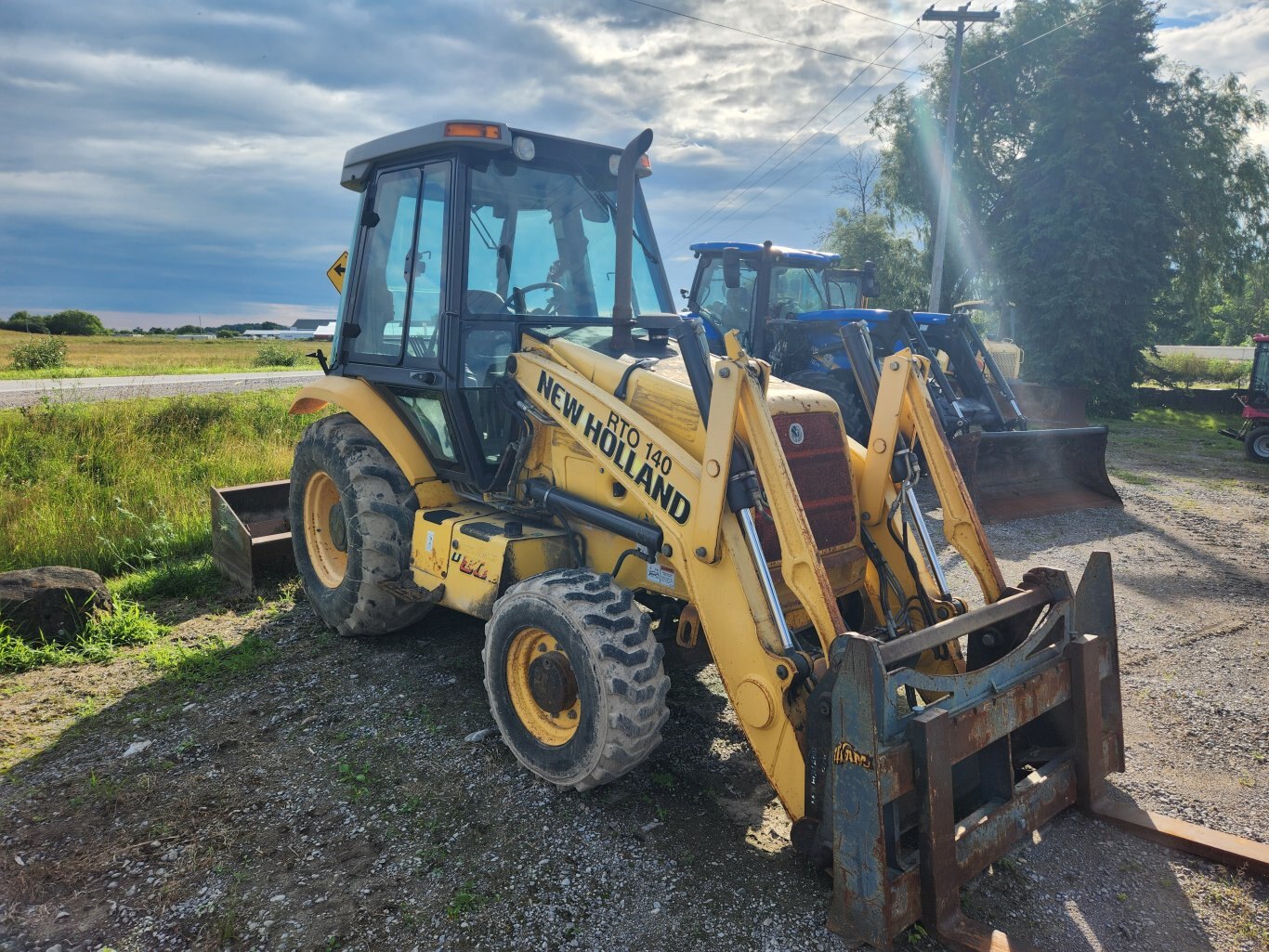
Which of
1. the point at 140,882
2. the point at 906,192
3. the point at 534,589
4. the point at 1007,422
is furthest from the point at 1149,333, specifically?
the point at 140,882

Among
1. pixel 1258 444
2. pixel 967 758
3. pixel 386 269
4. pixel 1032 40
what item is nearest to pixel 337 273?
pixel 386 269

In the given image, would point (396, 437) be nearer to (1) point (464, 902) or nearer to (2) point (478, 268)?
(2) point (478, 268)

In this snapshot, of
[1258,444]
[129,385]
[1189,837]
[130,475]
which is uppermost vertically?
[129,385]

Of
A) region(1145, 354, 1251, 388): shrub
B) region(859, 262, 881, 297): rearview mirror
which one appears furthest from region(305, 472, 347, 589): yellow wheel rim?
region(1145, 354, 1251, 388): shrub

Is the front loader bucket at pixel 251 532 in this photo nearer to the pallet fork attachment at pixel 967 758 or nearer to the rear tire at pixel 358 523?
the rear tire at pixel 358 523

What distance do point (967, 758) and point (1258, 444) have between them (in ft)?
45.0

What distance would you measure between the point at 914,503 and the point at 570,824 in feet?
6.85

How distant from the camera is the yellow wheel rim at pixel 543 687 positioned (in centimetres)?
349

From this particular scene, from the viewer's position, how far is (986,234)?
988 inches

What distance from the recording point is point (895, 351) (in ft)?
32.9

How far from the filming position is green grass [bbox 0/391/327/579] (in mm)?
7172

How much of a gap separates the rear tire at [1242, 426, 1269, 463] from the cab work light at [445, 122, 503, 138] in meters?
14.0

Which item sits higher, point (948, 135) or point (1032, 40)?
point (1032, 40)

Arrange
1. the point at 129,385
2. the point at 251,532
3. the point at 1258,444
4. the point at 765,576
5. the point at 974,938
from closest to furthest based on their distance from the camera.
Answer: the point at 974,938 < the point at 765,576 < the point at 251,532 < the point at 1258,444 < the point at 129,385
